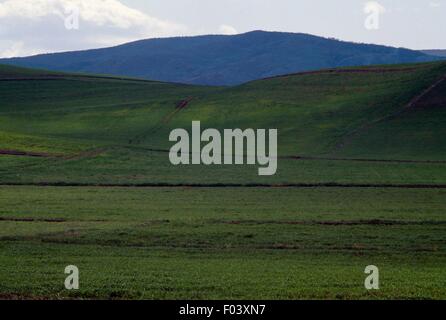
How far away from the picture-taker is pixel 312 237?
33.1m

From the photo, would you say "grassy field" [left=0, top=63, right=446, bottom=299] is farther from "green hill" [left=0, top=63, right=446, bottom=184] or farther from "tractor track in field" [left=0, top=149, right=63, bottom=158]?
"green hill" [left=0, top=63, right=446, bottom=184]

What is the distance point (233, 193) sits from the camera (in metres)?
51.2

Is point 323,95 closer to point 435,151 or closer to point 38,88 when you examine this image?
point 435,151

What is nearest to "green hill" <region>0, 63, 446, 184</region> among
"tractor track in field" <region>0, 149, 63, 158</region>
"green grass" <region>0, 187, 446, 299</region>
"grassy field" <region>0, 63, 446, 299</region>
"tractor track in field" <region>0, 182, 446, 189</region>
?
"tractor track in field" <region>0, 149, 63, 158</region>

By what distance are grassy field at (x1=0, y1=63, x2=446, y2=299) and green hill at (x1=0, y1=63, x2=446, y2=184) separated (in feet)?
0.91

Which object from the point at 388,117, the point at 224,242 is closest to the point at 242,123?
the point at 388,117

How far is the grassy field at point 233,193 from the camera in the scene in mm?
24469

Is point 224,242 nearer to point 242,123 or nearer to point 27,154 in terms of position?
point 27,154

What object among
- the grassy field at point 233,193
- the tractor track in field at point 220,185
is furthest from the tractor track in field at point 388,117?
the tractor track in field at point 220,185

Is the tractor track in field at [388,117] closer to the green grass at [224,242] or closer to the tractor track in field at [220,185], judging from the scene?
the tractor track in field at [220,185]

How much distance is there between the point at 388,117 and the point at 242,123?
48.2 feet

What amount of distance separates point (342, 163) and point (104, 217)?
2920 centimetres

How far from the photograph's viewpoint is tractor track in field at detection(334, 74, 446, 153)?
76887 millimetres
